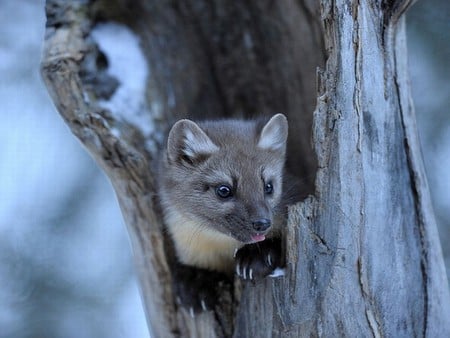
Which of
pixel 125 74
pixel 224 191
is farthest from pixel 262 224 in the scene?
pixel 125 74

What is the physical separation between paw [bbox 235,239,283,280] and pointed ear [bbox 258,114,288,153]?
2.49 feet

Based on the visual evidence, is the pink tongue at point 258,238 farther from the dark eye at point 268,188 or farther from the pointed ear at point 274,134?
the pointed ear at point 274,134

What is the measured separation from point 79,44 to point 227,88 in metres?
1.69

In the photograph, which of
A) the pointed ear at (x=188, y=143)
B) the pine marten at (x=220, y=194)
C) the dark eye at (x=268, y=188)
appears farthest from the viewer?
the pointed ear at (x=188, y=143)

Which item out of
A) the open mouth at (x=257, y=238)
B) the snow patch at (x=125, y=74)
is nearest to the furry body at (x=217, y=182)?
the open mouth at (x=257, y=238)

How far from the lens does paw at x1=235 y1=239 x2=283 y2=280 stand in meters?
4.77

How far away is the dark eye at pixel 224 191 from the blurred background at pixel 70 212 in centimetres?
269

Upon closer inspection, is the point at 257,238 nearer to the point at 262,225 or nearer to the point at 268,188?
the point at 262,225

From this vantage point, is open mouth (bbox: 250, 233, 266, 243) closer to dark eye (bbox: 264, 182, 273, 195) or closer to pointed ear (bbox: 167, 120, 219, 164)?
dark eye (bbox: 264, 182, 273, 195)

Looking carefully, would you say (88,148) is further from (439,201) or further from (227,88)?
(439,201)

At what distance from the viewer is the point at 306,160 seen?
6570mm

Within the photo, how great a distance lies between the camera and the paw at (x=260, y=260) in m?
4.77

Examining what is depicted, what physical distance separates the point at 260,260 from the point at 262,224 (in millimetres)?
265

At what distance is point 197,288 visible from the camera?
545 cm
